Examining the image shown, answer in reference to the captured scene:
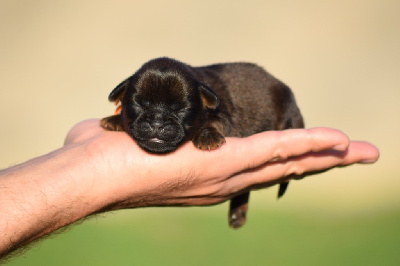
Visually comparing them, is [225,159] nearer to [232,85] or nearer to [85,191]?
[85,191]

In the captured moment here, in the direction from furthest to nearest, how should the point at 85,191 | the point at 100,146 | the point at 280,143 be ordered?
the point at 280,143, the point at 100,146, the point at 85,191

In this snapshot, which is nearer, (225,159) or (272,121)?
(225,159)

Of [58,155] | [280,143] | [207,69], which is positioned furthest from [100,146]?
[207,69]

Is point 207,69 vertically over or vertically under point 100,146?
over

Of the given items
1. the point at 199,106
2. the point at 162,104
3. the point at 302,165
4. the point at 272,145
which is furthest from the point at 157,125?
the point at 302,165

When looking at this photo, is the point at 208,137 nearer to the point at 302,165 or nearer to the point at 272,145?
the point at 272,145

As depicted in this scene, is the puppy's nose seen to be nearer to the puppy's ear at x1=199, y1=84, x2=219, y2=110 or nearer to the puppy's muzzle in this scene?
the puppy's muzzle
